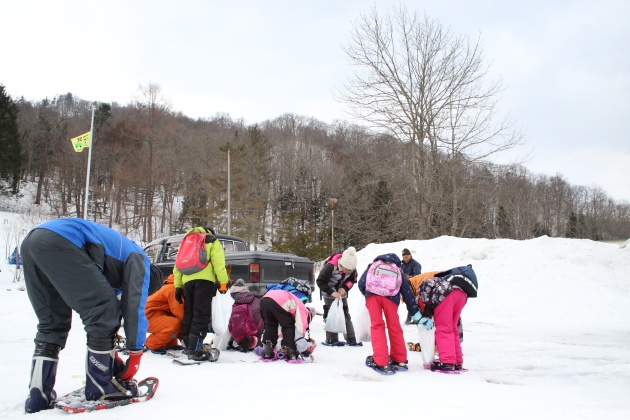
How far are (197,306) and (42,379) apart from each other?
7.21 ft

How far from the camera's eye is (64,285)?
11.6 ft

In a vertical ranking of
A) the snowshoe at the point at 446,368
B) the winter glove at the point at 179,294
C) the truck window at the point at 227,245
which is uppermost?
the truck window at the point at 227,245

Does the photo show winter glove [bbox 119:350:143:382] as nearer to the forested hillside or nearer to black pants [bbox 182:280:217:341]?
black pants [bbox 182:280:217:341]

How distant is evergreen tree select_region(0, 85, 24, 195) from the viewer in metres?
47.2

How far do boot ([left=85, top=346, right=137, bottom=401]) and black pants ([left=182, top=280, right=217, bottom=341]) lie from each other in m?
1.93

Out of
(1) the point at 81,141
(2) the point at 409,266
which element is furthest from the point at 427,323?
(1) the point at 81,141

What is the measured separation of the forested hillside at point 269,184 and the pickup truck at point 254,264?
649 inches

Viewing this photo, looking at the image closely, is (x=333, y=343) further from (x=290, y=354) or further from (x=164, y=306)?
(x=164, y=306)

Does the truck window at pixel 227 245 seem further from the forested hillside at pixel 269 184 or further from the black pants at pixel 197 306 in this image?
the forested hillside at pixel 269 184

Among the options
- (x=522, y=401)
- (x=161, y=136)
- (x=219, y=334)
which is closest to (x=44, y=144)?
(x=161, y=136)

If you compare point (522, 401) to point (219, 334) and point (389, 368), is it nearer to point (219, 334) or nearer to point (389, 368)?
point (389, 368)

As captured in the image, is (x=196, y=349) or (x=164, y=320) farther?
(x=164, y=320)

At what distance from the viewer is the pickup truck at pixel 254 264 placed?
888 centimetres

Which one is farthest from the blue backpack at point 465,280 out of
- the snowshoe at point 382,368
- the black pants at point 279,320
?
the black pants at point 279,320
